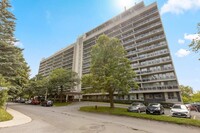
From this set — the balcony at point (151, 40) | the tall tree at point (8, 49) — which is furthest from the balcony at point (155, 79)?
the tall tree at point (8, 49)

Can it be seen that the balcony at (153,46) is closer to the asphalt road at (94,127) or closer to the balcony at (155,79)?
the balcony at (155,79)

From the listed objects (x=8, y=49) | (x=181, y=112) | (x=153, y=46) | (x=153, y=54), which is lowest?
(x=181, y=112)

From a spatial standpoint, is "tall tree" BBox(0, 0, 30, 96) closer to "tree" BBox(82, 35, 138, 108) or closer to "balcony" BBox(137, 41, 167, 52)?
"tree" BBox(82, 35, 138, 108)

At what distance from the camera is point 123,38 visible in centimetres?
5034

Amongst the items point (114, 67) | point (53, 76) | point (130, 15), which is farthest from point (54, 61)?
point (114, 67)

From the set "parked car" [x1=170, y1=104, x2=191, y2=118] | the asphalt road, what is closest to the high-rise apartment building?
"parked car" [x1=170, y1=104, x2=191, y2=118]

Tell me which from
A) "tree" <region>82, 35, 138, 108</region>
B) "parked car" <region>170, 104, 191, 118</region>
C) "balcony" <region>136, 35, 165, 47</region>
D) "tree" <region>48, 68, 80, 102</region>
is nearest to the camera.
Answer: "parked car" <region>170, 104, 191, 118</region>

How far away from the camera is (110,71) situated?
2158cm

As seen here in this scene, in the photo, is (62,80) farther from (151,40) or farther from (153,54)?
(151,40)

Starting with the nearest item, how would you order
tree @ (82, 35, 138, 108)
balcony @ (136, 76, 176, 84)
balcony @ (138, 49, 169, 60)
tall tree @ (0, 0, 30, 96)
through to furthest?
tall tree @ (0, 0, 30, 96)
tree @ (82, 35, 138, 108)
balcony @ (136, 76, 176, 84)
balcony @ (138, 49, 169, 60)

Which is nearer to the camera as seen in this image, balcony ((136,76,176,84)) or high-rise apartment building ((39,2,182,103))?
balcony ((136,76,176,84))

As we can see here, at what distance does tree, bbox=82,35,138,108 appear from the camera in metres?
20.8

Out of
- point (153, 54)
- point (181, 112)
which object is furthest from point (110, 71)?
point (153, 54)

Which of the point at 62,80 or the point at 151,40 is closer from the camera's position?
the point at 62,80
